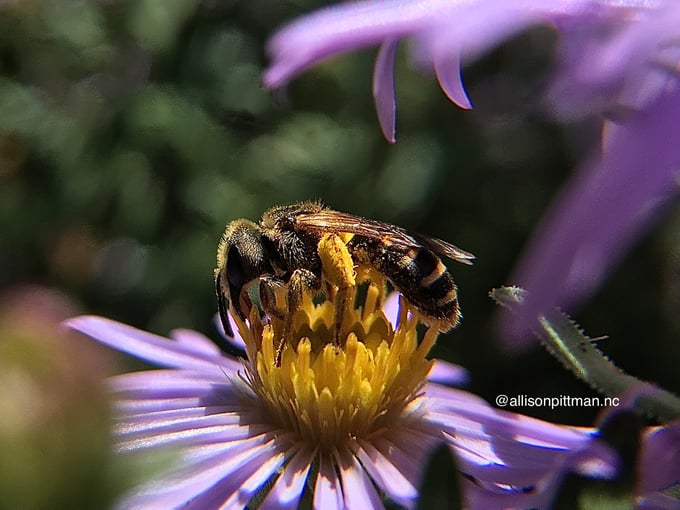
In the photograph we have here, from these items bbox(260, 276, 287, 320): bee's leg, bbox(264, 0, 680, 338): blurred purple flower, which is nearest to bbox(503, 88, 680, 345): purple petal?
bbox(264, 0, 680, 338): blurred purple flower

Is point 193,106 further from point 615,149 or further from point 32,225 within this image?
point 615,149

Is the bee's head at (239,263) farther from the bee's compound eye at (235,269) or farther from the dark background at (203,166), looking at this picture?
the dark background at (203,166)

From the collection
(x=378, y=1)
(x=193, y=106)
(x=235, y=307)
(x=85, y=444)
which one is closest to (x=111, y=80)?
(x=193, y=106)

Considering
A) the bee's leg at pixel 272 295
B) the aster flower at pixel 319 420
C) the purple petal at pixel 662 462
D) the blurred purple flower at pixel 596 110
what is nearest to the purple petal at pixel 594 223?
the blurred purple flower at pixel 596 110

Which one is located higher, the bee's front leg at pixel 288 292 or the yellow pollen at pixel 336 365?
the bee's front leg at pixel 288 292

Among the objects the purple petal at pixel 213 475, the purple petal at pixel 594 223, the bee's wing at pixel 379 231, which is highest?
the purple petal at pixel 594 223

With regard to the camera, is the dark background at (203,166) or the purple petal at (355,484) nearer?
the purple petal at (355,484)
